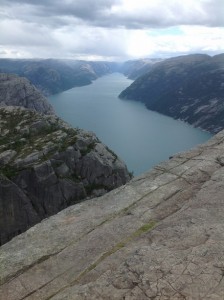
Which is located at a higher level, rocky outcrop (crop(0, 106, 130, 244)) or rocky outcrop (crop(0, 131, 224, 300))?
rocky outcrop (crop(0, 131, 224, 300))

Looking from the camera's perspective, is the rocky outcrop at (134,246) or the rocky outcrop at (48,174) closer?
the rocky outcrop at (134,246)

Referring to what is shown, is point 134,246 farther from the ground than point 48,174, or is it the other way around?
point 134,246

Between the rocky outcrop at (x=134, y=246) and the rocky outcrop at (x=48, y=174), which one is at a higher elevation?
the rocky outcrop at (x=134, y=246)

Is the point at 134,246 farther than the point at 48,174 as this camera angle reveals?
No

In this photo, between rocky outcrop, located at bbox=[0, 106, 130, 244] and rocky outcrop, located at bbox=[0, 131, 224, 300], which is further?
rocky outcrop, located at bbox=[0, 106, 130, 244]
